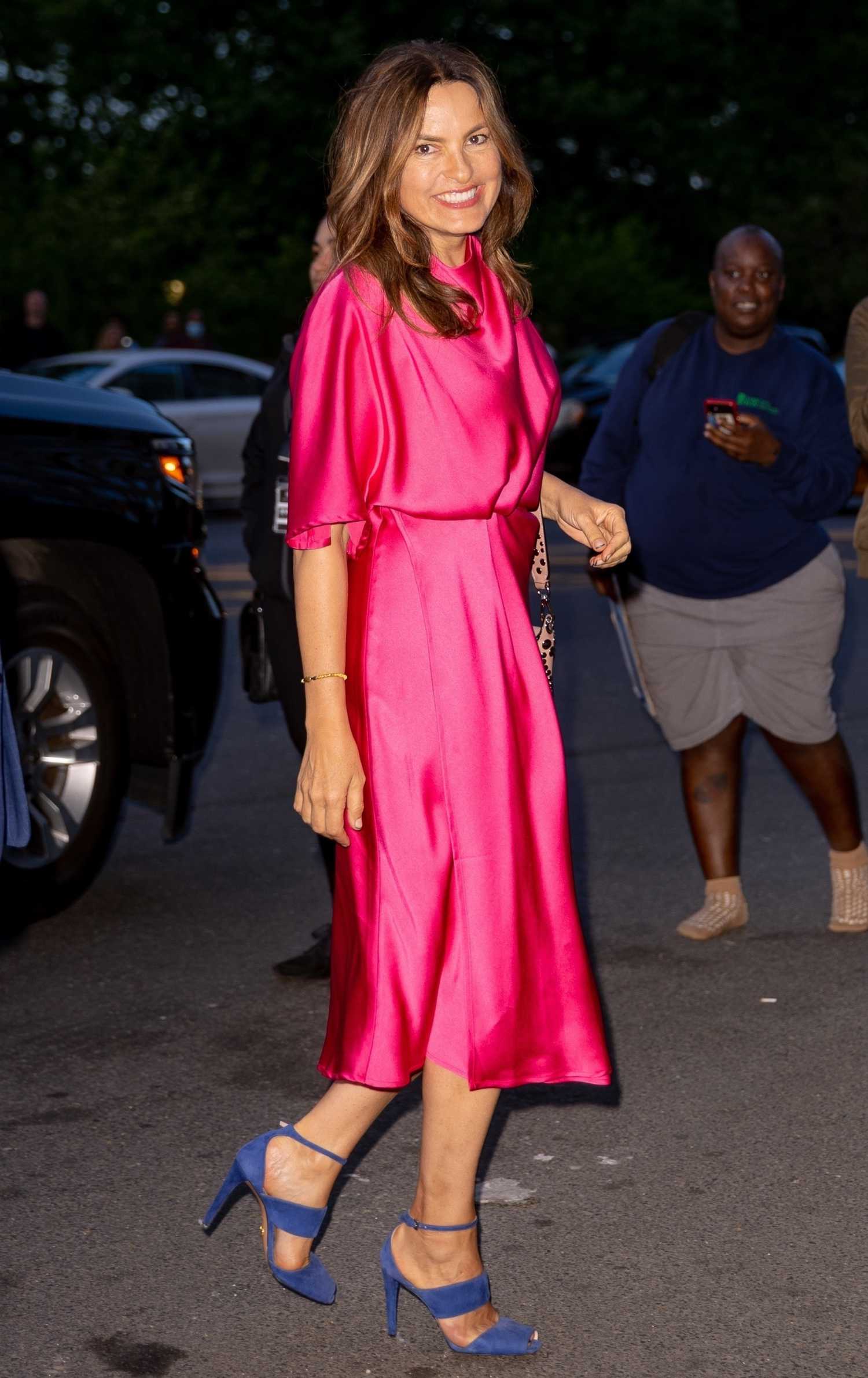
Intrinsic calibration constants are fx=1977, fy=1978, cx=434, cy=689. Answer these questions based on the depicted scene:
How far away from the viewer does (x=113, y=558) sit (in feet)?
18.7

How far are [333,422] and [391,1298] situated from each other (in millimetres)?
1370

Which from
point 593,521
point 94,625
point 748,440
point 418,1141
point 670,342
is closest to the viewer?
point 593,521

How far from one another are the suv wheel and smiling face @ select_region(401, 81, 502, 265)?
2.73 metres

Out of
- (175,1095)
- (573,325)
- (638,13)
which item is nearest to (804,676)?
(175,1095)

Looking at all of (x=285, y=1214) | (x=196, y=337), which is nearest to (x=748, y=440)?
(x=285, y=1214)

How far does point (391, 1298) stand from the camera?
3113 millimetres

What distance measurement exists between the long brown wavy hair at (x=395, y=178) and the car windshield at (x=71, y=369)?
14.9m

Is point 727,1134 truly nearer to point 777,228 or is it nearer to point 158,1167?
point 158,1167

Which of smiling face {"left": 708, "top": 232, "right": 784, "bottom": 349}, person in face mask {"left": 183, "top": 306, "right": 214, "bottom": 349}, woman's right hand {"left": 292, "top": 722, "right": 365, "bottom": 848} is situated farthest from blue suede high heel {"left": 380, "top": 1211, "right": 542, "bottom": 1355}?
person in face mask {"left": 183, "top": 306, "right": 214, "bottom": 349}

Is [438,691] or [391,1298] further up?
[438,691]

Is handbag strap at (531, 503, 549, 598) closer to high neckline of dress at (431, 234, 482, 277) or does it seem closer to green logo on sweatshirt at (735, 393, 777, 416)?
high neckline of dress at (431, 234, 482, 277)

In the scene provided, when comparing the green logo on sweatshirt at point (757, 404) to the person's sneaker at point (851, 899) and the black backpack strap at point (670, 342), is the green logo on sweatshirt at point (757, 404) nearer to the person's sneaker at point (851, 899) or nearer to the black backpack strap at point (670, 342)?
the black backpack strap at point (670, 342)

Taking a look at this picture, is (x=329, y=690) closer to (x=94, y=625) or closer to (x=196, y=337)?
(x=94, y=625)

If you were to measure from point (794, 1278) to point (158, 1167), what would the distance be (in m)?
1.26
